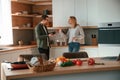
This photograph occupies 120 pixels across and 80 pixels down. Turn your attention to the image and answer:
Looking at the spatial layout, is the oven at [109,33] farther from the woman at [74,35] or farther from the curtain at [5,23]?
the curtain at [5,23]

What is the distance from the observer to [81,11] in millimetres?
5770

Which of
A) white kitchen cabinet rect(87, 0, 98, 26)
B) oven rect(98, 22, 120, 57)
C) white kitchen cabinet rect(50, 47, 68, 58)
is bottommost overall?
white kitchen cabinet rect(50, 47, 68, 58)

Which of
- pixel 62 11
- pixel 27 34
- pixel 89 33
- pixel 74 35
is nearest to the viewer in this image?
pixel 74 35

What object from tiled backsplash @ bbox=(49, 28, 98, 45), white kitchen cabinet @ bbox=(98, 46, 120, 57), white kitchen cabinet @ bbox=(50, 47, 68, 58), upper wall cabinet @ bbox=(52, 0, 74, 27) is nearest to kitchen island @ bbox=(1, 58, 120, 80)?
white kitchen cabinet @ bbox=(98, 46, 120, 57)

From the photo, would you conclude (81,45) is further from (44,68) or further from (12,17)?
(44,68)

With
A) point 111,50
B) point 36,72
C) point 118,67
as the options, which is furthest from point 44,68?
point 111,50

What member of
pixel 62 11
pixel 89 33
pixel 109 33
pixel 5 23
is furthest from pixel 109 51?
pixel 5 23

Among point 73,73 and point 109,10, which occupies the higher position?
point 109,10

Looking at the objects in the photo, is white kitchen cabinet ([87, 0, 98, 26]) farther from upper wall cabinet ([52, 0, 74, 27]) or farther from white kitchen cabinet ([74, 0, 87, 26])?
upper wall cabinet ([52, 0, 74, 27])

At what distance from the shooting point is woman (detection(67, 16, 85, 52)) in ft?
17.8

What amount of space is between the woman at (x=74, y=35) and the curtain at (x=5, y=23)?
137 cm

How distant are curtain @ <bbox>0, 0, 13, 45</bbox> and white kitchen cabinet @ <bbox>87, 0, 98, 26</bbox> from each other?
1791 mm

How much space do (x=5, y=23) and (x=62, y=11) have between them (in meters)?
1.33

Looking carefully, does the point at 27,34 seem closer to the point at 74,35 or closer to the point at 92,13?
the point at 74,35
